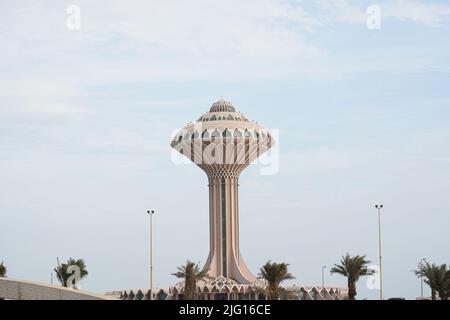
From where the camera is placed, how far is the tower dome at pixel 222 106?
150 m

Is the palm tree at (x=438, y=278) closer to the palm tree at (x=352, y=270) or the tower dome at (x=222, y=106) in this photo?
the palm tree at (x=352, y=270)

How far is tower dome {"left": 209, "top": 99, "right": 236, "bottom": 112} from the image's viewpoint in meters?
150

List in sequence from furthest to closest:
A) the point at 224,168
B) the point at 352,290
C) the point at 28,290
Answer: the point at 224,168 → the point at 352,290 → the point at 28,290

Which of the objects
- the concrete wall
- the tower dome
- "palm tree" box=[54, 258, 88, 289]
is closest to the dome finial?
the tower dome

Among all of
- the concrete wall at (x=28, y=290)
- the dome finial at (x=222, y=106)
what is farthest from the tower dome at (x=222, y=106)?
the concrete wall at (x=28, y=290)

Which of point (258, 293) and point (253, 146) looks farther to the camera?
point (253, 146)

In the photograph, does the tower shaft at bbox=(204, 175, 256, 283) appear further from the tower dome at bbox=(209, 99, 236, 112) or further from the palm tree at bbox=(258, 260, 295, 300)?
the palm tree at bbox=(258, 260, 295, 300)

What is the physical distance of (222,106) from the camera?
150875 millimetres

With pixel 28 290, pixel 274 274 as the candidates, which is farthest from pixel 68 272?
pixel 28 290

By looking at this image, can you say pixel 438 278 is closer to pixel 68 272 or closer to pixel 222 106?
pixel 68 272
